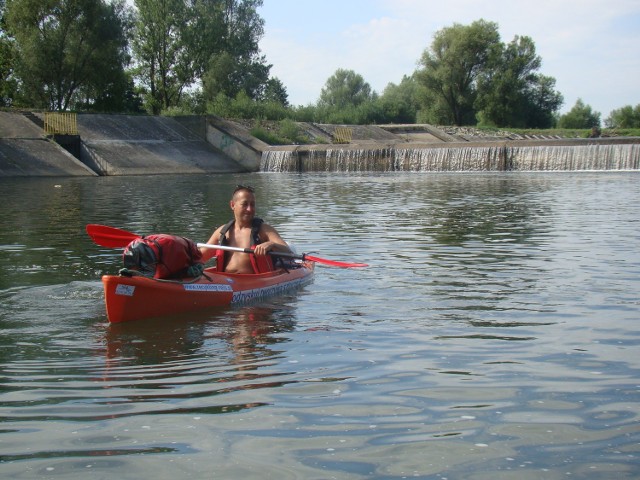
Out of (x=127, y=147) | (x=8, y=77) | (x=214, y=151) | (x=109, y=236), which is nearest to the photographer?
(x=109, y=236)

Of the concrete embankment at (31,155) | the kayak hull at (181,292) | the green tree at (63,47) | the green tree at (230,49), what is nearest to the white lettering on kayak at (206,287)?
the kayak hull at (181,292)

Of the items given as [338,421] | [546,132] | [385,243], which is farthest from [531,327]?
[546,132]

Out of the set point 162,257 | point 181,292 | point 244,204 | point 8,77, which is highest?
point 8,77

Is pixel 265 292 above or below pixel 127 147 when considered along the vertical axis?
below

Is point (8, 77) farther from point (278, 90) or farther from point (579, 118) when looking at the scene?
point (579, 118)

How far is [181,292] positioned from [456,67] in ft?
201

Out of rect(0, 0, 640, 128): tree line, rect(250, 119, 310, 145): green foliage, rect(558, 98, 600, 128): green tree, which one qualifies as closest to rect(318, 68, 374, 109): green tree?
rect(0, 0, 640, 128): tree line

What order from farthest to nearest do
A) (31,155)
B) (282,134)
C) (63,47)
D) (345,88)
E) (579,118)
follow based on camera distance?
(345,88) < (579,118) < (282,134) < (63,47) < (31,155)

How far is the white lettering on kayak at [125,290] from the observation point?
7.39 m

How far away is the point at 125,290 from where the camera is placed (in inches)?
292

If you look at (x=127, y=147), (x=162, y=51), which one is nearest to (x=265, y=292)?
(x=127, y=147)

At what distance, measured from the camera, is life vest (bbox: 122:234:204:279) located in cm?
759

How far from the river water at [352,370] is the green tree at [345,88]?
357 feet

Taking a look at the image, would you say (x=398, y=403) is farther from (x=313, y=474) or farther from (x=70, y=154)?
(x=70, y=154)
